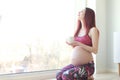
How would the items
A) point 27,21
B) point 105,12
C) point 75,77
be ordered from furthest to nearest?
point 105,12 < point 27,21 < point 75,77

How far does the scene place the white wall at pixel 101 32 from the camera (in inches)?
121

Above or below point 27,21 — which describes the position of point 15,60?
below

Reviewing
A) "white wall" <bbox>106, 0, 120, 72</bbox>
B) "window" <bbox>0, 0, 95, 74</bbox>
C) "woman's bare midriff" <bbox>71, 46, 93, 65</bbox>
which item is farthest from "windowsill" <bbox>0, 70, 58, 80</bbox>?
"white wall" <bbox>106, 0, 120, 72</bbox>

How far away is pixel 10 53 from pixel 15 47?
0.09 m

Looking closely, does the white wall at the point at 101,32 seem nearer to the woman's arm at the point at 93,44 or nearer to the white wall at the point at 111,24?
the white wall at the point at 111,24

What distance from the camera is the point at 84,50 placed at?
74.3 inches

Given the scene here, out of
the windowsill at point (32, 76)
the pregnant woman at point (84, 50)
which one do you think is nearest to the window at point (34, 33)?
the windowsill at point (32, 76)

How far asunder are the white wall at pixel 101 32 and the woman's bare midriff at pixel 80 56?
46.8 inches

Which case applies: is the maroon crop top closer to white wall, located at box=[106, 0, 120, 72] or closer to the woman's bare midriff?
the woman's bare midriff

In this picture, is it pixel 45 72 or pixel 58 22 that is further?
pixel 58 22

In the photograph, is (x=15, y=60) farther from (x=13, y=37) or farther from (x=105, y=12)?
(x=105, y=12)

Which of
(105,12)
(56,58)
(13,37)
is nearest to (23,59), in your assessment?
(13,37)

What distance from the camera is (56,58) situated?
2.80 m

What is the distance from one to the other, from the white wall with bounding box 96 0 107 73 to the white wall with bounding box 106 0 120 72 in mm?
59
